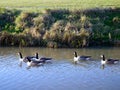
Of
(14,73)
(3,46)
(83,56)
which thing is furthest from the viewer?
(3,46)

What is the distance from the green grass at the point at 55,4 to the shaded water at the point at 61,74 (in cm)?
1436

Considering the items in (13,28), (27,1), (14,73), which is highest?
(27,1)

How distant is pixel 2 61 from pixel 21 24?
39.1 ft

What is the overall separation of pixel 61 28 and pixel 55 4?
13.4 metres

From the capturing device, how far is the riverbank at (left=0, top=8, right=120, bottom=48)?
156 feet

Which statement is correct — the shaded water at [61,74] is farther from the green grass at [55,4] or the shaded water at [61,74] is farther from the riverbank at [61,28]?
the green grass at [55,4]

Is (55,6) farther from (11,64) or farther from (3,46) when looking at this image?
(11,64)

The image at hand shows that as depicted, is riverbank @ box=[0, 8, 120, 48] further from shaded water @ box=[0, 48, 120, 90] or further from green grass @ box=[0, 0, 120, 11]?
green grass @ box=[0, 0, 120, 11]

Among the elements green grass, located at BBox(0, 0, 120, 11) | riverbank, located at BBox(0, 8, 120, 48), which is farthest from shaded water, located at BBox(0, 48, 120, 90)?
green grass, located at BBox(0, 0, 120, 11)

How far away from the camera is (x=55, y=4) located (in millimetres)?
61812

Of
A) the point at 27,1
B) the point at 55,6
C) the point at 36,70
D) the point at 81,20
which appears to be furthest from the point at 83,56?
the point at 27,1

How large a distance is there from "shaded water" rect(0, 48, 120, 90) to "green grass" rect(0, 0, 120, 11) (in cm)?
1436

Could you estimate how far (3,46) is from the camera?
1932 inches

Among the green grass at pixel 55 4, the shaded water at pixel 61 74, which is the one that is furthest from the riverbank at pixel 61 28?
the green grass at pixel 55 4
